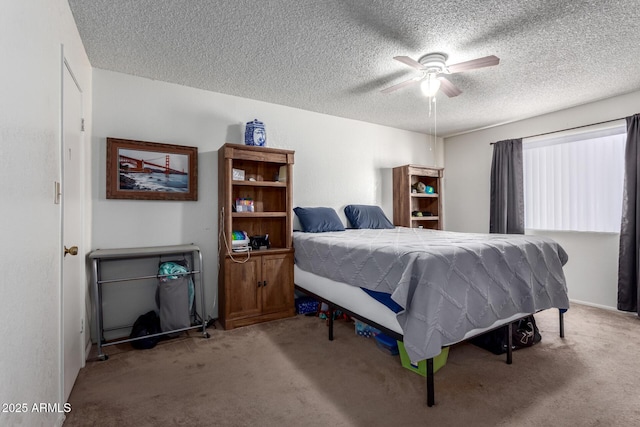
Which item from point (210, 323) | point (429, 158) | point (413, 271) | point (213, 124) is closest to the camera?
point (413, 271)

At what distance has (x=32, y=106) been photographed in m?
1.29

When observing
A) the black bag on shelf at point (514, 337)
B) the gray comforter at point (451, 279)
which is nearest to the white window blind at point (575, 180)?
the gray comforter at point (451, 279)

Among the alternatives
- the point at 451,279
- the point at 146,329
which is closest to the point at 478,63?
the point at 451,279

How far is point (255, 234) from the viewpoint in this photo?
11.6ft

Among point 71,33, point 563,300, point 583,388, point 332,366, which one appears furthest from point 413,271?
point 71,33

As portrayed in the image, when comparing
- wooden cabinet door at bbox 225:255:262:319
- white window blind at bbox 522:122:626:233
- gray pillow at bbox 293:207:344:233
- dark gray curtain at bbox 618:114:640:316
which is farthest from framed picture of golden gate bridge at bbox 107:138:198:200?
dark gray curtain at bbox 618:114:640:316

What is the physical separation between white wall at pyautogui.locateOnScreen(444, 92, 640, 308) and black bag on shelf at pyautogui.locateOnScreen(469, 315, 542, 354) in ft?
6.04

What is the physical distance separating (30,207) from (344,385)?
194 centimetres

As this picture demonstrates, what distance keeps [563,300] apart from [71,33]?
14.0ft

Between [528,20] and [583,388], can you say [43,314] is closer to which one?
Result: [583,388]

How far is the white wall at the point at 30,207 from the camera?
102cm

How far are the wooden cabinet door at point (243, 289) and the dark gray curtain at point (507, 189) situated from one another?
362 centimetres

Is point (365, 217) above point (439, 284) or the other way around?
above

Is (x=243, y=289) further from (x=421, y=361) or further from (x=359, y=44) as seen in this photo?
(x=359, y=44)
